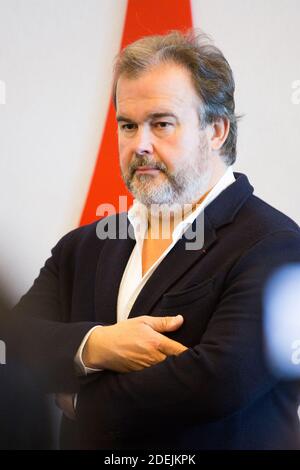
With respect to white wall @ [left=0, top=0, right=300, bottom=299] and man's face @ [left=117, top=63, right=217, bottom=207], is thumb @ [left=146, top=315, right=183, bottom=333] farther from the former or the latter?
white wall @ [left=0, top=0, right=300, bottom=299]

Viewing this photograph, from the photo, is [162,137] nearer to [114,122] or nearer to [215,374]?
[215,374]

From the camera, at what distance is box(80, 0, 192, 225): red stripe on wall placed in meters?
2.13

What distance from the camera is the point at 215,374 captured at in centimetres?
126

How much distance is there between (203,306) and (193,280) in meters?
0.06

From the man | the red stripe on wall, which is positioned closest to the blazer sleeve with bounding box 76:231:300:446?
the man

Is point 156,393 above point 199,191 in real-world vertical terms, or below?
below

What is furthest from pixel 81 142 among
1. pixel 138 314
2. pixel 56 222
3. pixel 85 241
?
pixel 138 314

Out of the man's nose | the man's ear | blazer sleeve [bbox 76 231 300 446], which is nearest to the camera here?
blazer sleeve [bbox 76 231 300 446]

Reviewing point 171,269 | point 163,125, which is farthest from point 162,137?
point 171,269

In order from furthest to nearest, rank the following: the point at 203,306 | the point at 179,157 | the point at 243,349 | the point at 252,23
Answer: the point at 252,23
the point at 179,157
the point at 203,306
the point at 243,349

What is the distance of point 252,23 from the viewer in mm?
2068

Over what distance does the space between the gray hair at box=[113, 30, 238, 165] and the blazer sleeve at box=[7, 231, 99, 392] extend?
45cm

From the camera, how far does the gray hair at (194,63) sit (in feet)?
4.88
